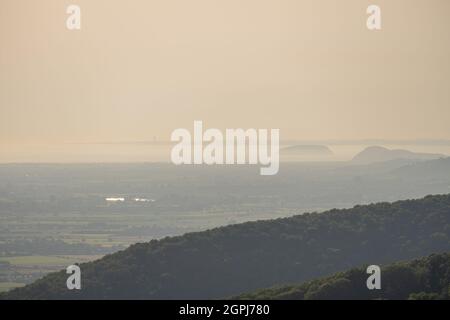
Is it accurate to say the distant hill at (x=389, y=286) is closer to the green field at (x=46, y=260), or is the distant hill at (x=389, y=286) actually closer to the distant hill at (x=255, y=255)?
the distant hill at (x=255, y=255)

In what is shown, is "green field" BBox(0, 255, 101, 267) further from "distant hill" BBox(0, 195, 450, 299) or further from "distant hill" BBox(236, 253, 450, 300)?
"distant hill" BBox(236, 253, 450, 300)

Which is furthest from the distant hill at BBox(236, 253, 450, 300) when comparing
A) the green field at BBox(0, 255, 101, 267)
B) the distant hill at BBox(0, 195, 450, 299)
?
the green field at BBox(0, 255, 101, 267)

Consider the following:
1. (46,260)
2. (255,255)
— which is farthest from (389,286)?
(46,260)

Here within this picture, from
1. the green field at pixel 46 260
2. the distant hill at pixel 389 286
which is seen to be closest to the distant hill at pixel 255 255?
the distant hill at pixel 389 286
